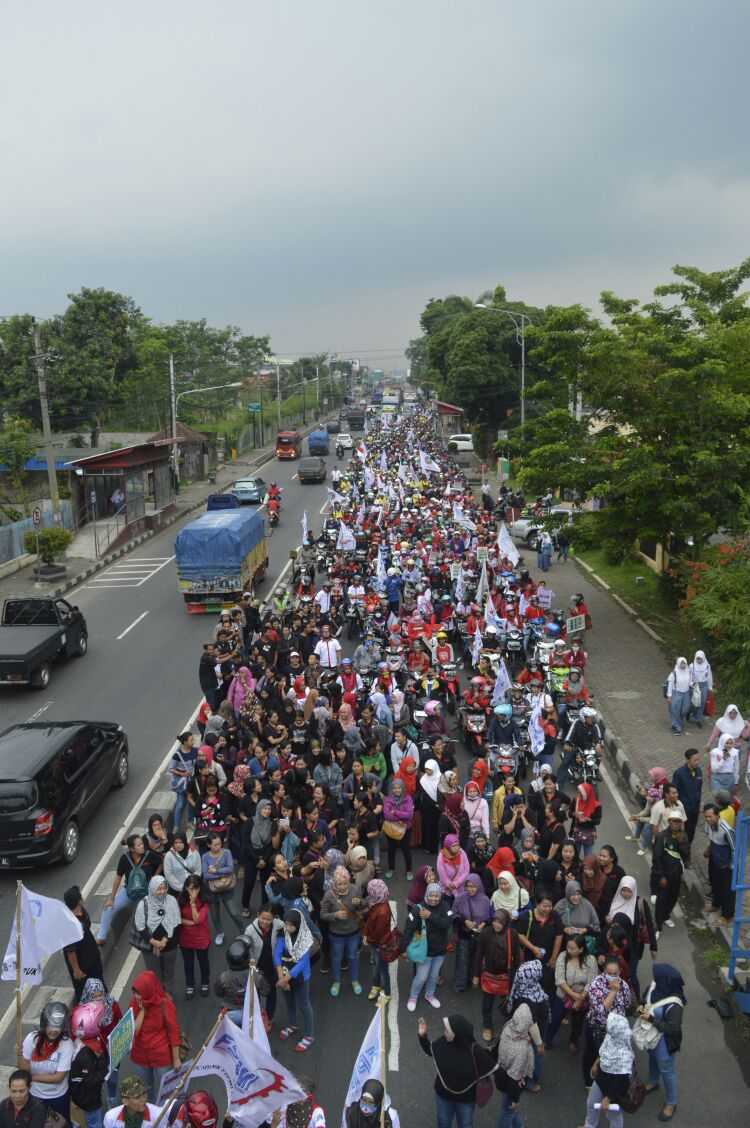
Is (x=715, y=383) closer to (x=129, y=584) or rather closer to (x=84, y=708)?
(x=84, y=708)

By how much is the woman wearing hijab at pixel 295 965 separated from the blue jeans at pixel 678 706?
9.12 m

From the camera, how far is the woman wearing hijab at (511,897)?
26.5ft

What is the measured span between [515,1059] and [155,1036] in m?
2.75

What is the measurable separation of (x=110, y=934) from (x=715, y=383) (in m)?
17.2

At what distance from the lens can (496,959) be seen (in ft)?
24.9

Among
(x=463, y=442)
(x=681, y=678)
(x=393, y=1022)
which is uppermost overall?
(x=681, y=678)

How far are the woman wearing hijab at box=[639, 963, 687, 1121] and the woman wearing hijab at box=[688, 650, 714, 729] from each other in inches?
334

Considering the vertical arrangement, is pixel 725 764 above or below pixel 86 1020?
below

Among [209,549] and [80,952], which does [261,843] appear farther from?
[209,549]

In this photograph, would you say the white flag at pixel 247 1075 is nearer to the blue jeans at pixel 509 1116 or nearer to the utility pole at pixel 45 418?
the blue jeans at pixel 509 1116

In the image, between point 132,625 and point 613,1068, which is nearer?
point 613,1068

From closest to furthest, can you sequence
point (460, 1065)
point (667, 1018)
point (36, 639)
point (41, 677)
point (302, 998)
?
point (460, 1065)
point (667, 1018)
point (302, 998)
point (41, 677)
point (36, 639)

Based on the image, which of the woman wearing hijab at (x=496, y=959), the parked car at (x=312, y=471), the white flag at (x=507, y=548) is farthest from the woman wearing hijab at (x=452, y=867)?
the parked car at (x=312, y=471)

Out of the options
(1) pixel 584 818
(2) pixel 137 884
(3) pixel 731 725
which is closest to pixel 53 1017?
(2) pixel 137 884
